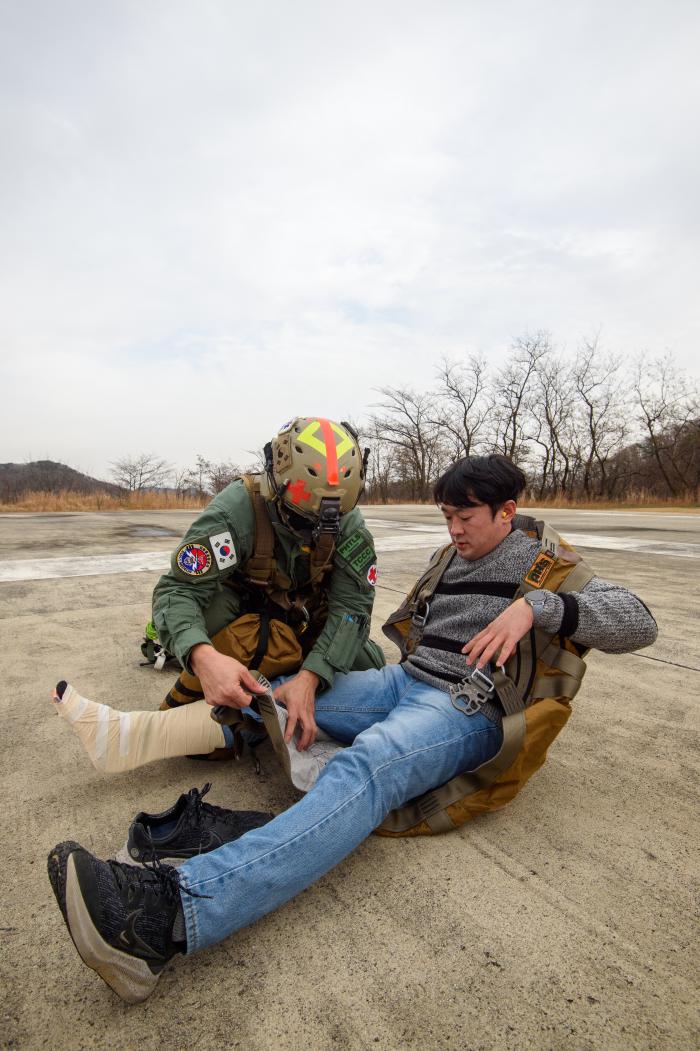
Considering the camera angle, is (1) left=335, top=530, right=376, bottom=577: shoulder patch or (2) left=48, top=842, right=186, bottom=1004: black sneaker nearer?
(2) left=48, top=842, right=186, bottom=1004: black sneaker

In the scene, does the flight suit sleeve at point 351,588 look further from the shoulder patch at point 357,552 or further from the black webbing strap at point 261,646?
the black webbing strap at point 261,646

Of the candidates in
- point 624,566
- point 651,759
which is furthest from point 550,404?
point 651,759

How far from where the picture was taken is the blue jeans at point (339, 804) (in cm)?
122

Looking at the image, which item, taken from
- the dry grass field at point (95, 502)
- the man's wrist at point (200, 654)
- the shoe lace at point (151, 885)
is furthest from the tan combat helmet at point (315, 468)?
the dry grass field at point (95, 502)

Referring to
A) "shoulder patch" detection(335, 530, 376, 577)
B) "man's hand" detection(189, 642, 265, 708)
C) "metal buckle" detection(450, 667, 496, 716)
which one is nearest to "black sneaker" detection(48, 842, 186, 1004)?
"man's hand" detection(189, 642, 265, 708)

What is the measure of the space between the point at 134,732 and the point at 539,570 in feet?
4.92

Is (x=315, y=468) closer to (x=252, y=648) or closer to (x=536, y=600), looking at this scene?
(x=252, y=648)

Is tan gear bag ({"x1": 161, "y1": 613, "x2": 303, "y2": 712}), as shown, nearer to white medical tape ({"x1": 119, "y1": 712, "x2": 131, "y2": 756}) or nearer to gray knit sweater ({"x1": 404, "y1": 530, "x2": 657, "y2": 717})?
white medical tape ({"x1": 119, "y1": 712, "x2": 131, "y2": 756})

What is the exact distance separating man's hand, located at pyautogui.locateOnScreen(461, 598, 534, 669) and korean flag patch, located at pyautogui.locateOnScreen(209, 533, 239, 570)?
910 millimetres

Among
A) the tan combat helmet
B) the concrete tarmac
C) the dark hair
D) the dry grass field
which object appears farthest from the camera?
the dry grass field

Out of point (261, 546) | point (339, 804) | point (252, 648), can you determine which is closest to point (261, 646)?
point (252, 648)

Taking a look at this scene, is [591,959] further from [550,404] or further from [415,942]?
[550,404]

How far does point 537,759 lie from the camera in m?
1.66

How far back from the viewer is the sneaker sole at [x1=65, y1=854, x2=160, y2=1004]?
109 centimetres
